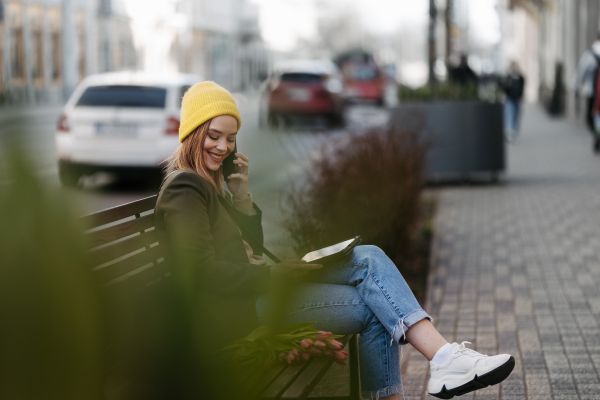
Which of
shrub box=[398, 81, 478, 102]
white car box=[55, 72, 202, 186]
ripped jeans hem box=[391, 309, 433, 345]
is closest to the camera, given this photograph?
ripped jeans hem box=[391, 309, 433, 345]

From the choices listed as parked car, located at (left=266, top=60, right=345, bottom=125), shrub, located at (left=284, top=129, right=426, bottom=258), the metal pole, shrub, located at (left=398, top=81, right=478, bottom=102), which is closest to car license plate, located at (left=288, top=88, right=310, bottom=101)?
parked car, located at (left=266, top=60, right=345, bottom=125)

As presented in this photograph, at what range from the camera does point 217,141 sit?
9.56ft

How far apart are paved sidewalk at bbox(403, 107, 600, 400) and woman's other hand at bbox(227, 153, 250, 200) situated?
1.24 metres

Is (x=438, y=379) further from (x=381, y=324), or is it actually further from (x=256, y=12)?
(x=256, y=12)

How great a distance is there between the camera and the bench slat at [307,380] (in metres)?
2.38

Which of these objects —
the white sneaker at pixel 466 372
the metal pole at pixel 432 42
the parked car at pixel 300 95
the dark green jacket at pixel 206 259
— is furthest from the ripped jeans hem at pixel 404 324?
the parked car at pixel 300 95

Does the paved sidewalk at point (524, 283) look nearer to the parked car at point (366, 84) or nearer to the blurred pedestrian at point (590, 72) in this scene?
the blurred pedestrian at point (590, 72)

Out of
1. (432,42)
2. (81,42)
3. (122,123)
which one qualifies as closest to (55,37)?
(81,42)

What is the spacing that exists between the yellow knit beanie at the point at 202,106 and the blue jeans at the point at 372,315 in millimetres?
634

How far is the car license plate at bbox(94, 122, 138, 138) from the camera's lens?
39.5 feet

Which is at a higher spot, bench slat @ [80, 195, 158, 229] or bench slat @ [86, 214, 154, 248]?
bench slat @ [80, 195, 158, 229]

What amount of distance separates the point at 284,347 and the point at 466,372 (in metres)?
0.64

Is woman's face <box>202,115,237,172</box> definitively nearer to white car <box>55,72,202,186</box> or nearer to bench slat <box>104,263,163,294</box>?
bench slat <box>104,263,163,294</box>

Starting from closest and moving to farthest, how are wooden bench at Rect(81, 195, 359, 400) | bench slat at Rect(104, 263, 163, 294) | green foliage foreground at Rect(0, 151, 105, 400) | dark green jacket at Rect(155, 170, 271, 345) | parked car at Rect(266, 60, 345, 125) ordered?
green foliage foreground at Rect(0, 151, 105, 400) < wooden bench at Rect(81, 195, 359, 400) < bench slat at Rect(104, 263, 163, 294) < dark green jacket at Rect(155, 170, 271, 345) < parked car at Rect(266, 60, 345, 125)
